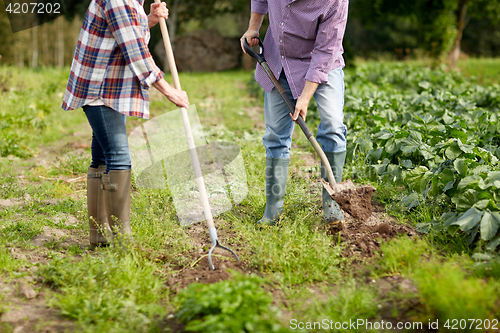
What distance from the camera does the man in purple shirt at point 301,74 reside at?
2.54 metres

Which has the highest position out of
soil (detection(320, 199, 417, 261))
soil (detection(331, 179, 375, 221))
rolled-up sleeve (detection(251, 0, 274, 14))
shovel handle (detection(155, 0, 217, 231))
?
rolled-up sleeve (detection(251, 0, 274, 14))

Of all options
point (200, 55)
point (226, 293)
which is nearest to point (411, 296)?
point (226, 293)

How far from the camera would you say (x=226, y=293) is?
69.3 inches

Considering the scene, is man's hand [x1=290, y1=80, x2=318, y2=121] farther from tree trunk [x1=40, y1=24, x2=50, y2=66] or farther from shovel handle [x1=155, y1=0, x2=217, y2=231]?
tree trunk [x1=40, y1=24, x2=50, y2=66]

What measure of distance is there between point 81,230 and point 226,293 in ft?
5.40

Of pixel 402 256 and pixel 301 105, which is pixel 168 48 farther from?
pixel 402 256

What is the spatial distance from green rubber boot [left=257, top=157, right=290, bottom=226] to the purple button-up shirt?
477 mm

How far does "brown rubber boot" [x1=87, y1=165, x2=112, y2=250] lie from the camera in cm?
261

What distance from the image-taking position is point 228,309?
5.47 ft

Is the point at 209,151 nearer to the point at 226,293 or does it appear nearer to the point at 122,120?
the point at 122,120

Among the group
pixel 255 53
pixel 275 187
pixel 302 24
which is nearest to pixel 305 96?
pixel 302 24

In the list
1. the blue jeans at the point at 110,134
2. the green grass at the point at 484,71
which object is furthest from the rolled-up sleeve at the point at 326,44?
the green grass at the point at 484,71

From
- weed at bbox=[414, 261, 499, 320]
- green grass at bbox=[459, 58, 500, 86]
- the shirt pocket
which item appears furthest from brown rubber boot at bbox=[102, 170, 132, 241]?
green grass at bbox=[459, 58, 500, 86]

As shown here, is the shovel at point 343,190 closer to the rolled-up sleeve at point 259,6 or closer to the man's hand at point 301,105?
the man's hand at point 301,105
